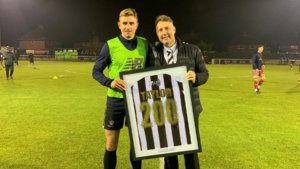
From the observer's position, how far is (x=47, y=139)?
24.7 feet

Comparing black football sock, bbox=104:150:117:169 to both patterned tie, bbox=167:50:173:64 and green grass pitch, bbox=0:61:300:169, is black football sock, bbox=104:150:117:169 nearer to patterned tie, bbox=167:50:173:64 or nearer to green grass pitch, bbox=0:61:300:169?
green grass pitch, bbox=0:61:300:169

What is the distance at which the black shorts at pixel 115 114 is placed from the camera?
438 centimetres

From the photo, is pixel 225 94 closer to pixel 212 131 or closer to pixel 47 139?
pixel 212 131

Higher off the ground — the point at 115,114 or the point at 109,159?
the point at 115,114

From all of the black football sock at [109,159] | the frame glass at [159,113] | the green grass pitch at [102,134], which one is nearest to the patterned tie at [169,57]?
the frame glass at [159,113]

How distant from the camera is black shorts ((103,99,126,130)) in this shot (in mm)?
4383

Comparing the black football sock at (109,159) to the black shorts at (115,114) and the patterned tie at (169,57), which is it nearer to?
the black shorts at (115,114)

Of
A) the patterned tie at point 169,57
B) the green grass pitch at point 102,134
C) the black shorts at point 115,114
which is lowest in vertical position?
the green grass pitch at point 102,134

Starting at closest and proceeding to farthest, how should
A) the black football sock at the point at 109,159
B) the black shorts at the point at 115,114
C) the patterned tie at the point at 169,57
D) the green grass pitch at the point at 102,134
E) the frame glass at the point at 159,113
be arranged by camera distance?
the frame glass at the point at 159,113 → the patterned tie at the point at 169,57 → the black shorts at the point at 115,114 → the black football sock at the point at 109,159 → the green grass pitch at the point at 102,134

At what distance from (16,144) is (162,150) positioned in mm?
4429

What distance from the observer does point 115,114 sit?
4.41 meters

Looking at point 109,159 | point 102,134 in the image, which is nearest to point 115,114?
point 109,159

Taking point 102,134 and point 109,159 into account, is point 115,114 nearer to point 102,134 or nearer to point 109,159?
point 109,159

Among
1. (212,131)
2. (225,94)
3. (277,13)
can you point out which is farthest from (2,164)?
(277,13)
